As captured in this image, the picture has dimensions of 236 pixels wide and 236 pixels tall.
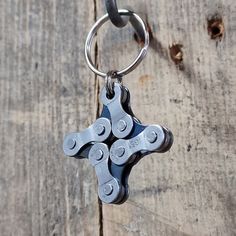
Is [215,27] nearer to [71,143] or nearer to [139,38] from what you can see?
[139,38]

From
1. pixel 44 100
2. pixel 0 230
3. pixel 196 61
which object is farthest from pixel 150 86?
pixel 0 230

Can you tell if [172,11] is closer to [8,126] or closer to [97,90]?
[97,90]

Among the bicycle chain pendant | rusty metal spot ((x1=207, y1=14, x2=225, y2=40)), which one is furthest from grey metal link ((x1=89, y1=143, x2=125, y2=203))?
rusty metal spot ((x1=207, y1=14, x2=225, y2=40))

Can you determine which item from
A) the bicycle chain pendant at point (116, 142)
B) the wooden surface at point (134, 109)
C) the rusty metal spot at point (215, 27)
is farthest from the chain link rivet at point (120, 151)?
the rusty metal spot at point (215, 27)

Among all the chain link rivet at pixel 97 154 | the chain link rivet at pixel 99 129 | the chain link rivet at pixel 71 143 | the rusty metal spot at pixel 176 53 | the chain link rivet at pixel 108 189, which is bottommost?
the chain link rivet at pixel 108 189

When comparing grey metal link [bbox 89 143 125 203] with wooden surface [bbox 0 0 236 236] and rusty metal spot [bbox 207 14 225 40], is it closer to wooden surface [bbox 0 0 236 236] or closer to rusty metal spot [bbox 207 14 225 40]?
wooden surface [bbox 0 0 236 236]

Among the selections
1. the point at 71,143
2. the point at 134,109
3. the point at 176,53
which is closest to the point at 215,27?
the point at 176,53

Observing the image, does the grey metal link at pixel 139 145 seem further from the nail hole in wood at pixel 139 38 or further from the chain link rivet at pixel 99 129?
the nail hole in wood at pixel 139 38
